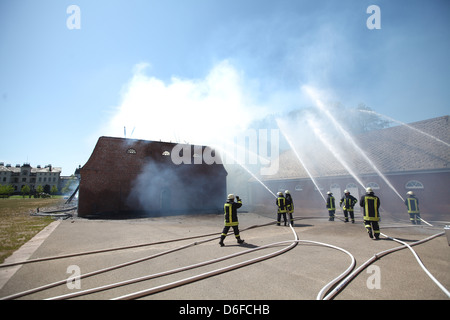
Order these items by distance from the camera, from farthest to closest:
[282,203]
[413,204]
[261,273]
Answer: [413,204] → [282,203] → [261,273]

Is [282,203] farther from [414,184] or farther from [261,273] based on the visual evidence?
[414,184]

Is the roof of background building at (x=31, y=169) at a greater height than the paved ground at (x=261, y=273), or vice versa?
the roof of background building at (x=31, y=169)

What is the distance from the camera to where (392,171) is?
16938 mm

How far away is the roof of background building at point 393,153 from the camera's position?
16156mm

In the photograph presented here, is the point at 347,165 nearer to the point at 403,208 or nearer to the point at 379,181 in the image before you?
the point at 379,181

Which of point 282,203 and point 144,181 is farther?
point 144,181

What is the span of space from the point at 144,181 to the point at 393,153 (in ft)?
78.1

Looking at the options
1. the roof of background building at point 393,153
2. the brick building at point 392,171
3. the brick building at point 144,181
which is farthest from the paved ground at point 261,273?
the brick building at point 144,181

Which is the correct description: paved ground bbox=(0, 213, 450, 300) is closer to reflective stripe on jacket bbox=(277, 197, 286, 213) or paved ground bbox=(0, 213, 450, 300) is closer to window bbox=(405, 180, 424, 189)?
reflective stripe on jacket bbox=(277, 197, 286, 213)

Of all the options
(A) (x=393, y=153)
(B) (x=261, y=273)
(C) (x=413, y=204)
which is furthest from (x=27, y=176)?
(C) (x=413, y=204)

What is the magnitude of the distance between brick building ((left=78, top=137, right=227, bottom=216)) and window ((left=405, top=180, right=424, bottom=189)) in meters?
17.5

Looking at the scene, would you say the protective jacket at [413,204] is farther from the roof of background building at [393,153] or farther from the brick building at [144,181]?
the brick building at [144,181]
